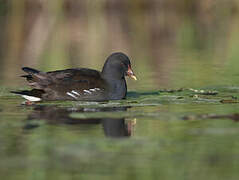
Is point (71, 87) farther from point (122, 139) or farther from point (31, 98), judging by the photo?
point (122, 139)

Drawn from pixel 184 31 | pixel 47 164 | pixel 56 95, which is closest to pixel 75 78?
pixel 56 95

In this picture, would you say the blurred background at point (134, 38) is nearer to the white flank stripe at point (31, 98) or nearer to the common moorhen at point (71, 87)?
the common moorhen at point (71, 87)

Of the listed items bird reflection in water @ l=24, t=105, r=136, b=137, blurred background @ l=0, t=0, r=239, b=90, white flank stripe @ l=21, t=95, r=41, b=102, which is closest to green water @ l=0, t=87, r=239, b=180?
bird reflection in water @ l=24, t=105, r=136, b=137

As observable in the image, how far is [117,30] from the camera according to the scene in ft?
83.4

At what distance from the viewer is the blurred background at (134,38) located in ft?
48.1

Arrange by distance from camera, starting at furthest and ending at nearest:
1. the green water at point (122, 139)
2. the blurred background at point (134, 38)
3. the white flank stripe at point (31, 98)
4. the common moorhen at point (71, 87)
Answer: the blurred background at point (134, 38)
the common moorhen at point (71, 87)
the white flank stripe at point (31, 98)
the green water at point (122, 139)

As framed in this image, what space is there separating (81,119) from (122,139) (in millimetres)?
1369

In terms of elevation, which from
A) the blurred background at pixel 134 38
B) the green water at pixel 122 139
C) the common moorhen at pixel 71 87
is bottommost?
the green water at pixel 122 139

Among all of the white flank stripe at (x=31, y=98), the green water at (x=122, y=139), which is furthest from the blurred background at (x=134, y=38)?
the green water at (x=122, y=139)

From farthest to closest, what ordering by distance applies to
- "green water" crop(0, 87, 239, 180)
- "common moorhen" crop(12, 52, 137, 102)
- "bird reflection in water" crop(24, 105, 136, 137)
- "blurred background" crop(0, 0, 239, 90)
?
"blurred background" crop(0, 0, 239, 90) → "common moorhen" crop(12, 52, 137, 102) → "bird reflection in water" crop(24, 105, 136, 137) → "green water" crop(0, 87, 239, 180)

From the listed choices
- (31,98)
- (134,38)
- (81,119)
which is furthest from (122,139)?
(134,38)

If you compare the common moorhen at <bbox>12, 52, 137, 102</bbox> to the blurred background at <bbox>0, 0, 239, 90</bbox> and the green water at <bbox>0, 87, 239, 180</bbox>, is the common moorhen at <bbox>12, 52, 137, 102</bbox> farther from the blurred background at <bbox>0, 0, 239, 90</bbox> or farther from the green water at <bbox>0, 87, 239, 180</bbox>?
the blurred background at <bbox>0, 0, 239, 90</bbox>

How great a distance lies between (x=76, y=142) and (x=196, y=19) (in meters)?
22.3

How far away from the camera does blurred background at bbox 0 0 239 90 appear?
14.7 meters
